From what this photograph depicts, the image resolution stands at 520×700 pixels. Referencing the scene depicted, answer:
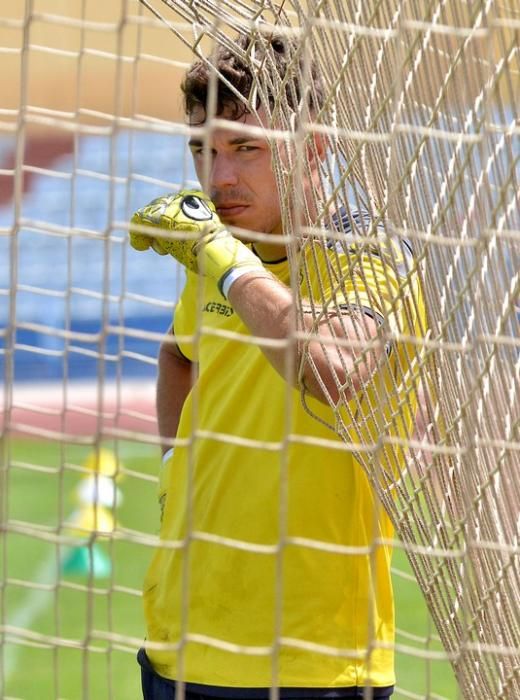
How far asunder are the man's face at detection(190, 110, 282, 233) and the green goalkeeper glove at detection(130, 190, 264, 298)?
3.7 inches

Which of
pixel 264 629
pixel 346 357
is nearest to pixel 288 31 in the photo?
pixel 346 357

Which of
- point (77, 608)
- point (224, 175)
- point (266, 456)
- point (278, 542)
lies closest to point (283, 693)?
point (278, 542)

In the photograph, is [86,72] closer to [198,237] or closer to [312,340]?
[198,237]

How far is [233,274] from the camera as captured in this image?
1.49m

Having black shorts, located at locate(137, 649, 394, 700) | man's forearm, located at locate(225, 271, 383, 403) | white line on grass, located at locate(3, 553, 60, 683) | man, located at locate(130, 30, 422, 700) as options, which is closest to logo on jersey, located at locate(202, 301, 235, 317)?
man, located at locate(130, 30, 422, 700)

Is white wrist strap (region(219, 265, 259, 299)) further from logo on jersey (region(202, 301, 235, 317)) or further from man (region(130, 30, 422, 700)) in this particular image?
logo on jersey (region(202, 301, 235, 317))

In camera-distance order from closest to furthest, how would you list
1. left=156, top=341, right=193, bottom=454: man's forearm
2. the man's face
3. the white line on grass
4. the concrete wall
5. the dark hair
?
the dark hair, the man's face, left=156, top=341, right=193, bottom=454: man's forearm, the white line on grass, the concrete wall

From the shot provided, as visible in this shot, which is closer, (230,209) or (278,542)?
(278,542)

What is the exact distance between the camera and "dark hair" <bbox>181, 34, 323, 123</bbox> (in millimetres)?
1550

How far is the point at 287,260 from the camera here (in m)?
1.69

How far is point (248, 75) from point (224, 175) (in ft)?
0.59

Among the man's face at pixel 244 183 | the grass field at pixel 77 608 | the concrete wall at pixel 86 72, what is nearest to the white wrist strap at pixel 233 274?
the man's face at pixel 244 183

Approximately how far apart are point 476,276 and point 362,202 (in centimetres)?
21

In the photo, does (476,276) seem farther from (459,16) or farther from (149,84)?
(149,84)
